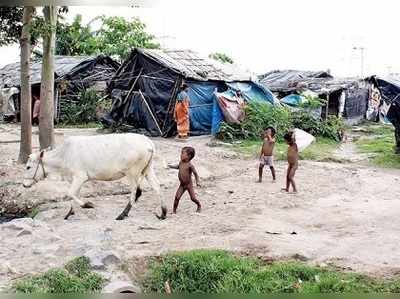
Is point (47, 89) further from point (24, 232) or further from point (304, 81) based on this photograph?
point (304, 81)

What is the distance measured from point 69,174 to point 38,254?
2.33 meters

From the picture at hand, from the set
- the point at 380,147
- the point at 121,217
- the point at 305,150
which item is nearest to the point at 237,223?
the point at 121,217

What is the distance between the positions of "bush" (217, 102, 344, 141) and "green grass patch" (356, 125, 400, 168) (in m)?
1.08

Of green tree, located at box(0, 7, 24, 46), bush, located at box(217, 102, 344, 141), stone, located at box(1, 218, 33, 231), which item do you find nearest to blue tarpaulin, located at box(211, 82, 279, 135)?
bush, located at box(217, 102, 344, 141)

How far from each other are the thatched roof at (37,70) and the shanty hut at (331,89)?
8.65 metres

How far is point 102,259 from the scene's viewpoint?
19.6 ft

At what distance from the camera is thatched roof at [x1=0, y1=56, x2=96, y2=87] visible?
76.5 ft

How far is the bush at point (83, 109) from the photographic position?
2298cm

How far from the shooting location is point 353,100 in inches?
1005

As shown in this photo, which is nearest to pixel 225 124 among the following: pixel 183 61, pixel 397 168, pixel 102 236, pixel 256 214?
pixel 183 61

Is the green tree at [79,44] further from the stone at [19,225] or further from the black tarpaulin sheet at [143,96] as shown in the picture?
the stone at [19,225]

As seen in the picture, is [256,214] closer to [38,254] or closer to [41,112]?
[38,254]

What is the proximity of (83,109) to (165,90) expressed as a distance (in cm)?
592

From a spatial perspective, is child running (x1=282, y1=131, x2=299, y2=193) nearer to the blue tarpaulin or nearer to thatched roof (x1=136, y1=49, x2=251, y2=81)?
the blue tarpaulin
